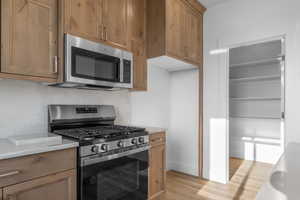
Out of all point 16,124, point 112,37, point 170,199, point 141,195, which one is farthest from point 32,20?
point 170,199

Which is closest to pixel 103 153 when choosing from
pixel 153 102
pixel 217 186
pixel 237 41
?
pixel 153 102

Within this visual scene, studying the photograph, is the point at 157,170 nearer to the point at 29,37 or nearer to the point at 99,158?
the point at 99,158

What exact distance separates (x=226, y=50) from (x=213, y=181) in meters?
2.06

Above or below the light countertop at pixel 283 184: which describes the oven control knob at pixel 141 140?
below

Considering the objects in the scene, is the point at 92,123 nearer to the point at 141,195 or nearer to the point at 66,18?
the point at 141,195

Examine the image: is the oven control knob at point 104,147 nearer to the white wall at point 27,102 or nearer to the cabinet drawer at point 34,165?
the cabinet drawer at point 34,165

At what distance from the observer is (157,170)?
2260 mm

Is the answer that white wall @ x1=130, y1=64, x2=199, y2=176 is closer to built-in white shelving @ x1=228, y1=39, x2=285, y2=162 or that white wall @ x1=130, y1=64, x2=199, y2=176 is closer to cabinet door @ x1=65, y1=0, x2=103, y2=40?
cabinet door @ x1=65, y1=0, x2=103, y2=40

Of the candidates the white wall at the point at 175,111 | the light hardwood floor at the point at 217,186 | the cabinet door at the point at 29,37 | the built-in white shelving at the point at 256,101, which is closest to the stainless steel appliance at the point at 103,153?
the cabinet door at the point at 29,37

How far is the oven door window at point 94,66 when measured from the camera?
1677mm

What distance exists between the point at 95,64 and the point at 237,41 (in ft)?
6.92

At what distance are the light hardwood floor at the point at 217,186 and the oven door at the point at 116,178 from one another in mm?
604

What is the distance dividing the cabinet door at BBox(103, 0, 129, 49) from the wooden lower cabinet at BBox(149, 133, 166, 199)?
118 cm

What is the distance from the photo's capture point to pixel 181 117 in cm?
325
